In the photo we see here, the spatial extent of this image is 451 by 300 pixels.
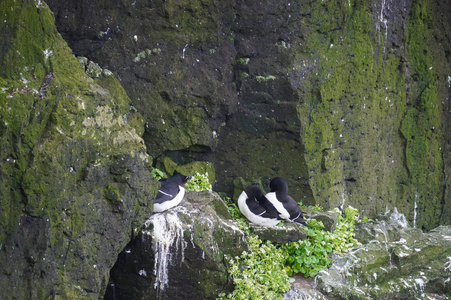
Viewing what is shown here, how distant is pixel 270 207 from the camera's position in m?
6.20

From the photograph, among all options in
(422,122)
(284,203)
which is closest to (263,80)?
(284,203)

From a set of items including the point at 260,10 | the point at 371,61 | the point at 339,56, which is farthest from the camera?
the point at 371,61

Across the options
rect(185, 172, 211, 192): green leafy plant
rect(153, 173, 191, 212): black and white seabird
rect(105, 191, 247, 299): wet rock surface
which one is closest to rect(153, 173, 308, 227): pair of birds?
rect(153, 173, 191, 212): black and white seabird

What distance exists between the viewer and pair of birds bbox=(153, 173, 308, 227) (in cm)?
586

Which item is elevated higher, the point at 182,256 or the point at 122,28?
the point at 122,28

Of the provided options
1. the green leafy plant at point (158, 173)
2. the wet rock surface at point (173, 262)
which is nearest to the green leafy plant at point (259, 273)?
the wet rock surface at point (173, 262)

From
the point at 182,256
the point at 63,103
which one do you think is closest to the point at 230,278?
the point at 182,256

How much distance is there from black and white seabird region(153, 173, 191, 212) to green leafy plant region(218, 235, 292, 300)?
2.67ft

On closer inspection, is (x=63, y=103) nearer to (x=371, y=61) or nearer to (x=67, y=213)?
(x=67, y=213)

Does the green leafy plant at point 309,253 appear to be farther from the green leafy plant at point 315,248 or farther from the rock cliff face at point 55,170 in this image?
the rock cliff face at point 55,170

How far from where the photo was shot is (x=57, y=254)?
14.6ft

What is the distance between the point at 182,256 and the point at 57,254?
4.45ft

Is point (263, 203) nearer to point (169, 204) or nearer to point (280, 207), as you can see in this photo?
point (280, 207)

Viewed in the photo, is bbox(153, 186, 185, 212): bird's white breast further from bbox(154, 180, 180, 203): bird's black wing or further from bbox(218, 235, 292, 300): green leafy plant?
bbox(218, 235, 292, 300): green leafy plant
